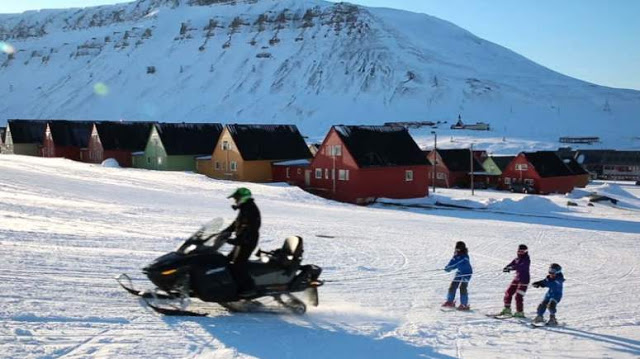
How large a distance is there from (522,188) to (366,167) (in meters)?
23.8

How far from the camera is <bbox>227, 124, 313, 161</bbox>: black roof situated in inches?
1932

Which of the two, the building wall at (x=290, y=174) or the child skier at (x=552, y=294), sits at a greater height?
the building wall at (x=290, y=174)

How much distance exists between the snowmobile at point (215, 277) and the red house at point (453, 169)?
5625 cm

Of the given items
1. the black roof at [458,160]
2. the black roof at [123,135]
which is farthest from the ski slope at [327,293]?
Answer: the black roof at [458,160]

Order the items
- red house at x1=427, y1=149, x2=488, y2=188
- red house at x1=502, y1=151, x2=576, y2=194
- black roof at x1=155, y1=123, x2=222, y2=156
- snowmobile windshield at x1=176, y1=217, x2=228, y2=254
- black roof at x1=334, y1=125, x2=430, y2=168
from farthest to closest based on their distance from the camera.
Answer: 1. red house at x1=427, y1=149, x2=488, y2=188
2. red house at x1=502, y1=151, x2=576, y2=194
3. black roof at x1=155, y1=123, x2=222, y2=156
4. black roof at x1=334, y1=125, x2=430, y2=168
5. snowmobile windshield at x1=176, y1=217, x2=228, y2=254

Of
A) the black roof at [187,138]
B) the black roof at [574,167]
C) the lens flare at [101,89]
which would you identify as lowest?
the black roof at [574,167]

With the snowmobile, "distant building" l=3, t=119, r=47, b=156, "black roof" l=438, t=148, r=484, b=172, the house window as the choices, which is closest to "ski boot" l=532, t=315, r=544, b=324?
the snowmobile

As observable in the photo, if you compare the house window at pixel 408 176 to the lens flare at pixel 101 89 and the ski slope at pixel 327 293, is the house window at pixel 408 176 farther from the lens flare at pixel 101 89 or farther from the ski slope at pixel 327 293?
the lens flare at pixel 101 89

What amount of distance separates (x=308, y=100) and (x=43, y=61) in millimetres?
102035

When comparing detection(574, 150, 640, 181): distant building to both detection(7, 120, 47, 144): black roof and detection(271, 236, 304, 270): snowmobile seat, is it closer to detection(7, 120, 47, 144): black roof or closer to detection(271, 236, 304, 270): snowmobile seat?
detection(7, 120, 47, 144): black roof

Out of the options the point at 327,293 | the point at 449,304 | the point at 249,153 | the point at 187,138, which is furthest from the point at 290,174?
the point at 449,304

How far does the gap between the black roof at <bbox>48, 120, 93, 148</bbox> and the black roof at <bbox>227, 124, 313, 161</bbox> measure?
919 inches

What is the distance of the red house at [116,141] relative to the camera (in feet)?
191

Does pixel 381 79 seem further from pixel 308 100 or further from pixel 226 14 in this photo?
pixel 226 14
